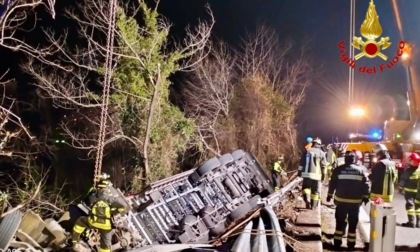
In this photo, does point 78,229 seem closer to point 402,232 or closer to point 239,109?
point 402,232

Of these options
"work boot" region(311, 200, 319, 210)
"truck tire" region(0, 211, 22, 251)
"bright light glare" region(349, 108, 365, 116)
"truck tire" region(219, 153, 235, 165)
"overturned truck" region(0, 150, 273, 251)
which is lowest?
"work boot" region(311, 200, 319, 210)

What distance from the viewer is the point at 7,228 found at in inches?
189

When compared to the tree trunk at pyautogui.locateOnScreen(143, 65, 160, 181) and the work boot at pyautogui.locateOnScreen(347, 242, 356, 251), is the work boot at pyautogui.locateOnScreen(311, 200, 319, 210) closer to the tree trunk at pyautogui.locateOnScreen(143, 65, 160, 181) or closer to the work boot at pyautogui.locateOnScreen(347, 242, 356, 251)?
the work boot at pyautogui.locateOnScreen(347, 242, 356, 251)

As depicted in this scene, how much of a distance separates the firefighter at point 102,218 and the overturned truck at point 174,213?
13cm

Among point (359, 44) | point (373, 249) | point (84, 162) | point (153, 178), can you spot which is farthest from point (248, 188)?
point (84, 162)

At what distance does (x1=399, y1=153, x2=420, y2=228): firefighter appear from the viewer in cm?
768

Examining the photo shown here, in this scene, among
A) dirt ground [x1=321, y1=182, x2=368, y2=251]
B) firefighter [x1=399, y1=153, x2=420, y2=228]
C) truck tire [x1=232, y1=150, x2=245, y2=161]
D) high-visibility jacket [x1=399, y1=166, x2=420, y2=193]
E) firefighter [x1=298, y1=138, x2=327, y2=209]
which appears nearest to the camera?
dirt ground [x1=321, y1=182, x2=368, y2=251]

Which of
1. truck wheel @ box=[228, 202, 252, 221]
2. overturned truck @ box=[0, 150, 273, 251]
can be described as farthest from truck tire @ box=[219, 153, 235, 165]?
truck wheel @ box=[228, 202, 252, 221]

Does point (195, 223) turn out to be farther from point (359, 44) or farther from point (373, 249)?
point (359, 44)

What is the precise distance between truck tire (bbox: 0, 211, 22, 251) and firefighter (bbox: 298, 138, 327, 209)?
5197 mm

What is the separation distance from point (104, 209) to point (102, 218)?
0.38 ft

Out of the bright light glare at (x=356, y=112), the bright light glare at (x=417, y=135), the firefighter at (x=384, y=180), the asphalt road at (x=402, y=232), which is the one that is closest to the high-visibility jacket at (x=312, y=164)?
the asphalt road at (x=402, y=232)

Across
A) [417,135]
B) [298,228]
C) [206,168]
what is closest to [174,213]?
[206,168]

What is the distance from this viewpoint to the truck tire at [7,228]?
4.75 meters
